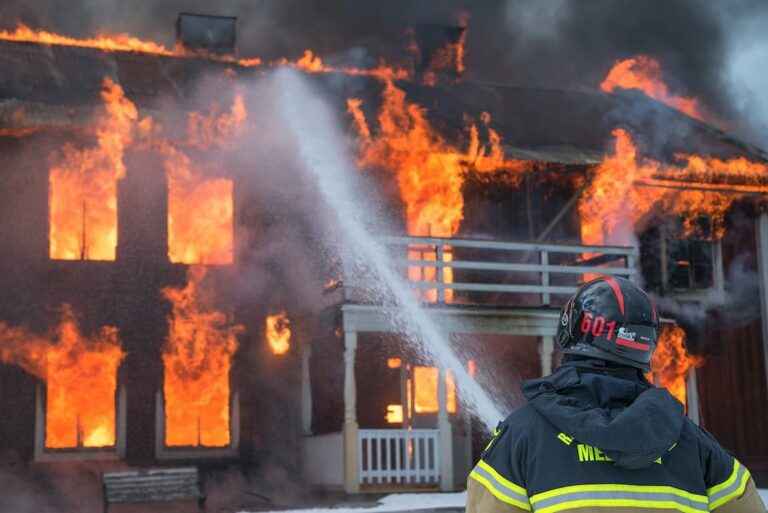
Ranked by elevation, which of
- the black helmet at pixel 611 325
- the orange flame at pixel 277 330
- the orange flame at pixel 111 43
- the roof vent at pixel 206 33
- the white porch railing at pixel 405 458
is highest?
the roof vent at pixel 206 33

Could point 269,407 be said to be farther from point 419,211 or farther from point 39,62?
point 39,62

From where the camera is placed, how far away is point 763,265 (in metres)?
19.1

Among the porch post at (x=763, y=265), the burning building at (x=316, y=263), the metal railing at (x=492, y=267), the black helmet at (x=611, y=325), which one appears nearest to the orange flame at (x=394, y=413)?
the burning building at (x=316, y=263)

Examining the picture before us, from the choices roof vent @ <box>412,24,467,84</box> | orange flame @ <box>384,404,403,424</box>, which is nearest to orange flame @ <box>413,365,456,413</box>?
orange flame @ <box>384,404,403,424</box>

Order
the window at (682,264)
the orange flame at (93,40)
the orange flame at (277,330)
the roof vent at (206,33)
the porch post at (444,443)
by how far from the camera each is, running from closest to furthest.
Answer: the porch post at (444,443), the orange flame at (277,330), the orange flame at (93,40), the window at (682,264), the roof vent at (206,33)

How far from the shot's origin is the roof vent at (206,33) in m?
19.1

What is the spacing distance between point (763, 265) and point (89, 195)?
11.7m

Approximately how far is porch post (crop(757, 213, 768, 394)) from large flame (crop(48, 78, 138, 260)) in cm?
1119

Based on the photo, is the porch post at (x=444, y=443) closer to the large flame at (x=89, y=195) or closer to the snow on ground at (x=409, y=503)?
the snow on ground at (x=409, y=503)

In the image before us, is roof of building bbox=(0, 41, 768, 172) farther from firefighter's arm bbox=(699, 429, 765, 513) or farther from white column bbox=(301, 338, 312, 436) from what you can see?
firefighter's arm bbox=(699, 429, 765, 513)

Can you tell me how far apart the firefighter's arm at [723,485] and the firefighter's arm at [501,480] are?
51cm

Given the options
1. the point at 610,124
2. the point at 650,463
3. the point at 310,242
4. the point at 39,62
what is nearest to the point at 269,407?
the point at 310,242

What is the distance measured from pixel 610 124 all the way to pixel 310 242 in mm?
6356

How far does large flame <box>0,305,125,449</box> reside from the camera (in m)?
15.5
